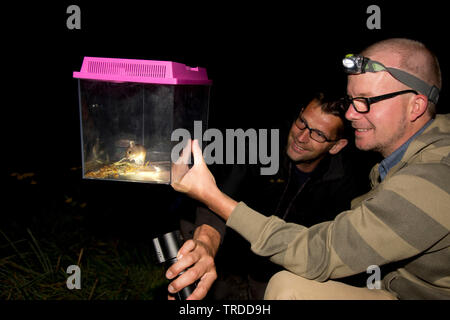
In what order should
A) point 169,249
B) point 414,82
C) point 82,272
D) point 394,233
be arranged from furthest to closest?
point 82,272 < point 414,82 < point 169,249 < point 394,233

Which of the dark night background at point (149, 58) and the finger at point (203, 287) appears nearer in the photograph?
the finger at point (203, 287)

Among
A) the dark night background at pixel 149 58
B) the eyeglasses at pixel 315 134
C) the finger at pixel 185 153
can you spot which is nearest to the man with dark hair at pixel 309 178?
the eyeglasses at pixel 315 134

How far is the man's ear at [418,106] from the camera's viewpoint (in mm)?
1654

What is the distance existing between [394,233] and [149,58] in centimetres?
307

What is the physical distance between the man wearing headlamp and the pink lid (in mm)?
395

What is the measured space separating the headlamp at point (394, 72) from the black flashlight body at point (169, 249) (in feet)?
4.13

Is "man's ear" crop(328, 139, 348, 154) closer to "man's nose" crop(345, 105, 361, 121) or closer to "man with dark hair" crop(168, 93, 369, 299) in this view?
"man with dark hair" crop(168, 93, 369, 299)

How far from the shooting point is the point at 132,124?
6.07ft

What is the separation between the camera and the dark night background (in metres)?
3.39

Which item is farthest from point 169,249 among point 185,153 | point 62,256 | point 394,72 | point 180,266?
point 62,256

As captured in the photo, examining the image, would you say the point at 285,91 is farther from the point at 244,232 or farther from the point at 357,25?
the point at 244,232

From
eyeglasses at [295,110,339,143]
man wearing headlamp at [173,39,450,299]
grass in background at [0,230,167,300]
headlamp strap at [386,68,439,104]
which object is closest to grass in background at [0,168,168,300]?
grass in background at [0,230,167,300]

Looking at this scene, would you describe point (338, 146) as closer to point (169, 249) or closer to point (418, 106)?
point (418, 106)

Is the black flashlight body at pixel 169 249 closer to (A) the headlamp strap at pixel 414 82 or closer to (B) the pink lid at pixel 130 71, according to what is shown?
(B) the pink lid at pixel 130 71
